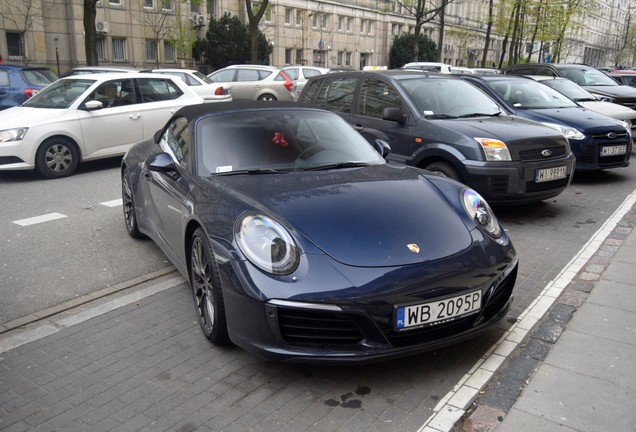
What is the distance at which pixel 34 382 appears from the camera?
338 cm

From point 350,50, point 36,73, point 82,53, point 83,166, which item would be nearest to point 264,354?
point 83,166

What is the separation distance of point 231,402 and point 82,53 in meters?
34.9

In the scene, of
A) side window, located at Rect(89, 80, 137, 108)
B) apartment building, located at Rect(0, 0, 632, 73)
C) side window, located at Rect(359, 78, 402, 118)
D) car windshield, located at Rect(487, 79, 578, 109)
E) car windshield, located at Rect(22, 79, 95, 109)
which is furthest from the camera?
apartment building, located at Rect(0, 0, 632, 73)

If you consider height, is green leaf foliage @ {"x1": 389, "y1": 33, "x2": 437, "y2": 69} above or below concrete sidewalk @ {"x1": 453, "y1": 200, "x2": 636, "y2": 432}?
above

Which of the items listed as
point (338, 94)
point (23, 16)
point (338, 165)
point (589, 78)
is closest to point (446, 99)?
point (338, 94)

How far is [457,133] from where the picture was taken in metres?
6.80

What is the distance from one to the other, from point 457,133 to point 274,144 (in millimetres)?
3024

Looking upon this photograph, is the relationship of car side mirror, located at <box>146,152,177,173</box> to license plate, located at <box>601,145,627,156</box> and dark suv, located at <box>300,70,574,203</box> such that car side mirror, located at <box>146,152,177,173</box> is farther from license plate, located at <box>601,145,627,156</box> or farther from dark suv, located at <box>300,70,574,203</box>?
license plate, located at <box>601,145,627,156</box>

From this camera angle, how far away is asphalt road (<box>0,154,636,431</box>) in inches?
123

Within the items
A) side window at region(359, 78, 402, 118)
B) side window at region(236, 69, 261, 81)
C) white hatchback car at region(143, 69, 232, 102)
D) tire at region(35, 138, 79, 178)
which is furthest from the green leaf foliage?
side window at region(359, 78, 402, 118)

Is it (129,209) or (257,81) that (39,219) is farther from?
(257,81)

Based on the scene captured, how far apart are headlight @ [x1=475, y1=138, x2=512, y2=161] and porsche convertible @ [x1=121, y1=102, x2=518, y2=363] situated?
2321mm

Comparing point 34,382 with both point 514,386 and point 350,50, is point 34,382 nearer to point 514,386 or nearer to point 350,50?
point 514,386

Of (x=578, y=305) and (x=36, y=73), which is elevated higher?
(x=36, y=73)
